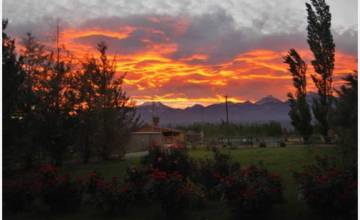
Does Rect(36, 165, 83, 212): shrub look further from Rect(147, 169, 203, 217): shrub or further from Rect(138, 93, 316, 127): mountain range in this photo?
Rect(138, 93, 316, 127): mountain range

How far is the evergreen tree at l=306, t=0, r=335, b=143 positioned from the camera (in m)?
17.4

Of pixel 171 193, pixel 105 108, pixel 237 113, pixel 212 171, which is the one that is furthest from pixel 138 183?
pixel 237 113

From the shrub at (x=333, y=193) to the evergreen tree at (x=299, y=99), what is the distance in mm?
13950

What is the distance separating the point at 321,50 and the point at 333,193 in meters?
14.8

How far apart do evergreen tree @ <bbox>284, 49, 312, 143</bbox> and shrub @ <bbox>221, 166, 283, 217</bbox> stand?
13837 millimetres

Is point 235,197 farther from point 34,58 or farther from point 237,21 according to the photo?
point 34,58

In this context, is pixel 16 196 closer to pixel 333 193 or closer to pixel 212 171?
pixel 212 171

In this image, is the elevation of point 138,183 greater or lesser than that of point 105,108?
lesser

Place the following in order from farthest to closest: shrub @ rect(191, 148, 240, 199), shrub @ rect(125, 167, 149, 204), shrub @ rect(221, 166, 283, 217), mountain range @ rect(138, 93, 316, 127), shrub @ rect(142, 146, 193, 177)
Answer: mountain range @ rect(138, 93, 316, 127) → shrub @ rect(142, 146, 193, 177) → shrub @ rect(191, 148, 240, 199) → shrub @ rect(125, 167, 149, 204) → shrub @ rect(221, 166, 283, 217)

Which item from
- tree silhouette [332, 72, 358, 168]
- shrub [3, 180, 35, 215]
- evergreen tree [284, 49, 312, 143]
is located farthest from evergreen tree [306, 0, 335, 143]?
shrub [3, 180, 35, 215]

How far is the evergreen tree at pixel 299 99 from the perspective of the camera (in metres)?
18.2

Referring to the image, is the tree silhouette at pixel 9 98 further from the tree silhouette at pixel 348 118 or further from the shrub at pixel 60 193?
the tree silhouette at pixel 348 118

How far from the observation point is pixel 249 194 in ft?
15.1

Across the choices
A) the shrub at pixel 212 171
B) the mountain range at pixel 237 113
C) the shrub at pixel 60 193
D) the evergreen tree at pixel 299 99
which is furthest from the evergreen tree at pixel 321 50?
the mountain range at pixel 237 113
